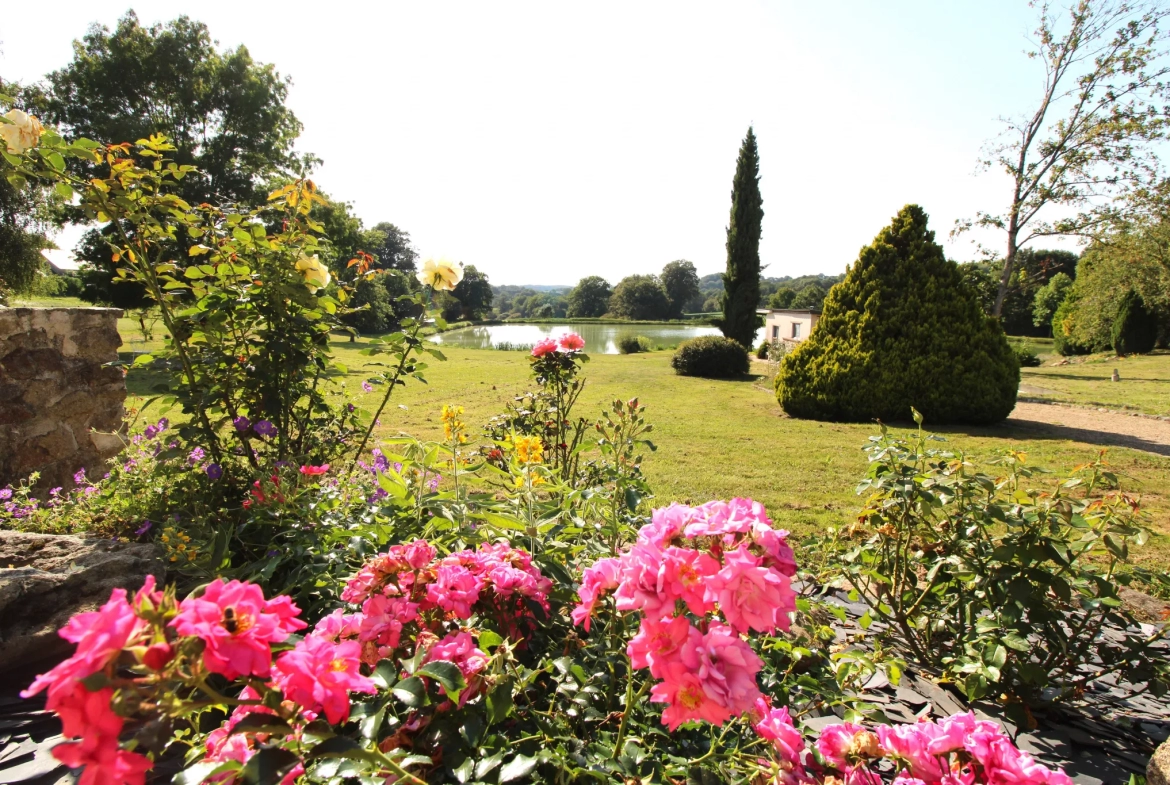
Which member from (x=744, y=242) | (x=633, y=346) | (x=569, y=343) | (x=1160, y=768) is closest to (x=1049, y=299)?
(x=744, y=242)

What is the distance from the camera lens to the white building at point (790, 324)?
18141 millimetres

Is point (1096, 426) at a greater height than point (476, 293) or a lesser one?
lesser

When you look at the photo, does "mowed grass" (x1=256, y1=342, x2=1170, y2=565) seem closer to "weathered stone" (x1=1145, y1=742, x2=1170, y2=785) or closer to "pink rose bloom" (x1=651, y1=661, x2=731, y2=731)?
"weathered stone" (x1=1145, y1=742, x2=1170, y2=785)

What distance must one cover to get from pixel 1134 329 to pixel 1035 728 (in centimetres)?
2846

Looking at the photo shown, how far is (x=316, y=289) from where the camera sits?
2.62 m

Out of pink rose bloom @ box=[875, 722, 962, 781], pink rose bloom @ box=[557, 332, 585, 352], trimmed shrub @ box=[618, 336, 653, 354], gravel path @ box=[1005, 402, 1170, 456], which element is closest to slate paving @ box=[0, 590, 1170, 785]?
pink rose bloom @ box=[875, 722, 962, 781]

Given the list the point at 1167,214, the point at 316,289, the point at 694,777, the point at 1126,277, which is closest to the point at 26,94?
the point at 316,289

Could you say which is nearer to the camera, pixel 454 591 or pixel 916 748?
pixel 916 748

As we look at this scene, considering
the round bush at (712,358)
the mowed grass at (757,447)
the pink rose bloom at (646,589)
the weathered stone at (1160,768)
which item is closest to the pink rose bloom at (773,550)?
the pink rose bloom at (646,589)

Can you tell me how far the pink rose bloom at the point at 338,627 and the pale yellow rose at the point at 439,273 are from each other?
6.13 feet

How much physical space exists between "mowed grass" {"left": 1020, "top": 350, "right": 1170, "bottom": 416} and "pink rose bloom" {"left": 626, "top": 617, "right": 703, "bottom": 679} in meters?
12.4

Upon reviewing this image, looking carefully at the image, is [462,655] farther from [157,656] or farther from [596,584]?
[157,656]

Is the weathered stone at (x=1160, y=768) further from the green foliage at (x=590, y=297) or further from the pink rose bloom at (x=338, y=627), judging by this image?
the green foliage at (x=590, y=297)

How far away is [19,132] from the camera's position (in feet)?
6.62
